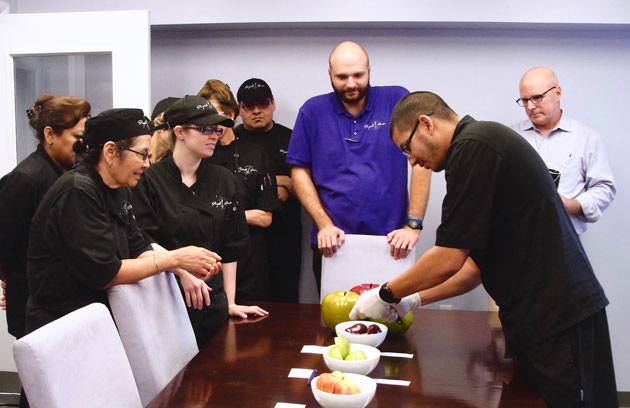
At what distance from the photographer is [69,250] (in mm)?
1779

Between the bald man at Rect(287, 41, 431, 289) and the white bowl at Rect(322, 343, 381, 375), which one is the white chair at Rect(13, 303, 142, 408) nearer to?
the white bowl at Rect(322, 343, 381, 375)

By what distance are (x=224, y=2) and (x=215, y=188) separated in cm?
155

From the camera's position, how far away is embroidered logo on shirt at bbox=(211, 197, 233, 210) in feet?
7.98

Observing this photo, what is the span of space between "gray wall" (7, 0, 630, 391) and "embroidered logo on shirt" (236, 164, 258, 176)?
0.70 meters

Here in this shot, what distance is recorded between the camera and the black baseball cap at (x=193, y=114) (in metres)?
2.35

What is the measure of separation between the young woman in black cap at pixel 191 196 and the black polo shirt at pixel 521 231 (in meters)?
1.02

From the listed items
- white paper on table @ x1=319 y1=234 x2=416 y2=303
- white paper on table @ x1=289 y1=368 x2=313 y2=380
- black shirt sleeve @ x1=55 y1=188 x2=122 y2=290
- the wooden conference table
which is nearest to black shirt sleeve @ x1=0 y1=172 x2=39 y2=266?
black shirt sleeve @ x1=55 y1=188 x2=122 y2=290

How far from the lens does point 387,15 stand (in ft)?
11.4

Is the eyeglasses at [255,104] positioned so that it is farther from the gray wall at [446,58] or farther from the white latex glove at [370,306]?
the white latex glove at [370,306]

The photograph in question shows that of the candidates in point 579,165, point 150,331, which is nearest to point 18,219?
point 150,331

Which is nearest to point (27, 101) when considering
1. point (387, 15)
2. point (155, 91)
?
point (155, 91)

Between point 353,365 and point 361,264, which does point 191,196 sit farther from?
point 353,365

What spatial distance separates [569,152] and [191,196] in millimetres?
1973

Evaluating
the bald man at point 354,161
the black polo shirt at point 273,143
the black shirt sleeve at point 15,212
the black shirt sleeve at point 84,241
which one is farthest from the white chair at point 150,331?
the black polo shirt at point 273,143
